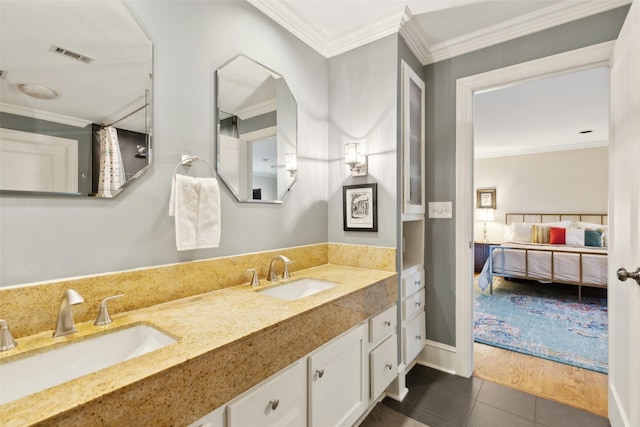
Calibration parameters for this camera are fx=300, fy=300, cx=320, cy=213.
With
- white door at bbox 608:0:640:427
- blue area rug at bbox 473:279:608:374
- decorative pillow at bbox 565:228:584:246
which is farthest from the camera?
decorative pillow at bbox 565:228:584:246

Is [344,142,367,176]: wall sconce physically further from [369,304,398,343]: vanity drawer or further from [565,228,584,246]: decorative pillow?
[565,228,584,246]: decorative pillow

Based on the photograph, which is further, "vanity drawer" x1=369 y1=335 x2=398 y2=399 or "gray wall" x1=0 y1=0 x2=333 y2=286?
"vanity drawer" x1=369 y1=335 x2=398 y2=399

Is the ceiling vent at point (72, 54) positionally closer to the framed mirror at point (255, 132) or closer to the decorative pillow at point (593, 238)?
the framed mirror at point (255, 132)

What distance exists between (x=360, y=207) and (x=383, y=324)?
2.66ft

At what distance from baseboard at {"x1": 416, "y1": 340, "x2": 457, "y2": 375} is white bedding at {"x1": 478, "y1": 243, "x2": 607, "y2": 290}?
2563mm

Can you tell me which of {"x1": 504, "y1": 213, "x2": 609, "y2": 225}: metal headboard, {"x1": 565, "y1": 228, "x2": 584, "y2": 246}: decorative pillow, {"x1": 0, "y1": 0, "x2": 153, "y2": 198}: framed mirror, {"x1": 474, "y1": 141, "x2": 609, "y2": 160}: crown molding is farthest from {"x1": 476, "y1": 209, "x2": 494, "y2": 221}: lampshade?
{"x1": 0, "y1": 0, "x2": 153, "y2": 198}: framed mirror

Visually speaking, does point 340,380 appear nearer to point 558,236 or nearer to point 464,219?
point 464,219

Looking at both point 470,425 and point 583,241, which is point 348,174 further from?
point 583,241

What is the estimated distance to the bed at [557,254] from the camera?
409 centimetres

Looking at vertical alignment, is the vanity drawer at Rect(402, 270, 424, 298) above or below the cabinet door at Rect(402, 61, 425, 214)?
below

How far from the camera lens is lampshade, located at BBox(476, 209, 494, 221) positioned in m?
6.51

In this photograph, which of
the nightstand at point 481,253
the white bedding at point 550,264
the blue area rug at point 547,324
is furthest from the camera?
the nightstand at point 481,253

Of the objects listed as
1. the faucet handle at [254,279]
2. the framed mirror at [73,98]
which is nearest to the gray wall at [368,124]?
the faucet handle at [254,279]

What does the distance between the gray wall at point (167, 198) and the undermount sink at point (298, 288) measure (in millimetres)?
284
